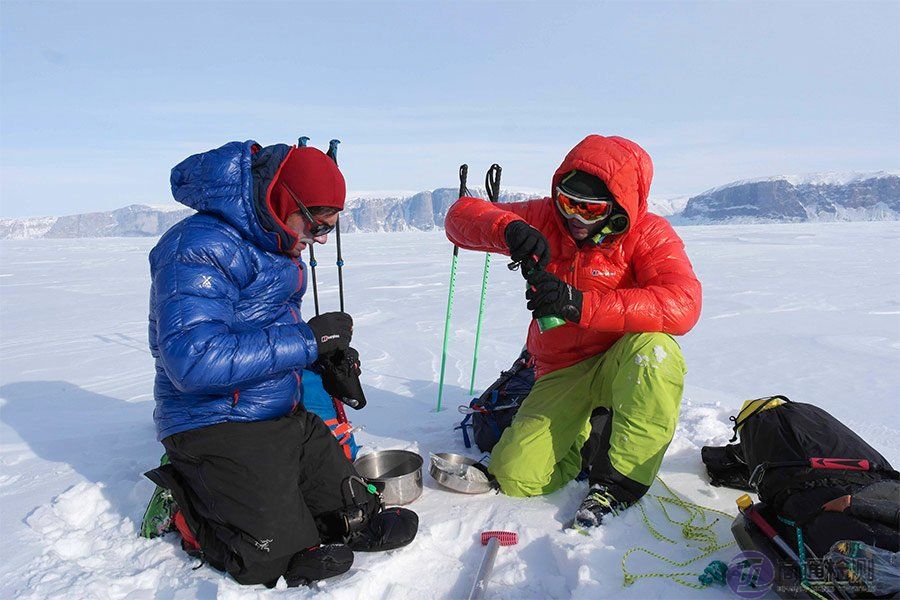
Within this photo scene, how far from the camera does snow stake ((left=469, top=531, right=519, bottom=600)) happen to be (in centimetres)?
211

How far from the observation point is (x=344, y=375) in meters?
3.22

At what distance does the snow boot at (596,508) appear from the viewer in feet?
8.07

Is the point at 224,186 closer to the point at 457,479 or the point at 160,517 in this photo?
the point at 160,517

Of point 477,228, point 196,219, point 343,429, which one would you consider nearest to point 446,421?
point 343,429

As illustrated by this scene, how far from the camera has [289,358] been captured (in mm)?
2354

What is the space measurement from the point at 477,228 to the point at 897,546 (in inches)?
87.5

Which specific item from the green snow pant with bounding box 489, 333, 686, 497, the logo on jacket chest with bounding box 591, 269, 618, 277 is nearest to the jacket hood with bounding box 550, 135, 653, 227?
the logo on jacket chest with bounding box 591, 269, 618, 277

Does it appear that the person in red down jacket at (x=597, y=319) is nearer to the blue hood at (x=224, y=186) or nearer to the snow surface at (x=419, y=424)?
the snow surface at (x=419, y=424)

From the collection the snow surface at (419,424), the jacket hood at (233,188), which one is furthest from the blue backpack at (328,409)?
the jacket hood at (233,188)

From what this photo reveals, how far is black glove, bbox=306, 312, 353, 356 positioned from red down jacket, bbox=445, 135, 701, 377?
940 mm

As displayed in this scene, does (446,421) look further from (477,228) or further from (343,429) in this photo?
(477,228)

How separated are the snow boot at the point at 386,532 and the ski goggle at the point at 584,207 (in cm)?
169

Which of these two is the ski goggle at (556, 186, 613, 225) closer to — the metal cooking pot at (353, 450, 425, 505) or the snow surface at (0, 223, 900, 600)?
the snow surface at (0, 223, 900, 600)

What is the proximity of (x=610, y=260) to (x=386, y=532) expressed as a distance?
1770 millimetres
